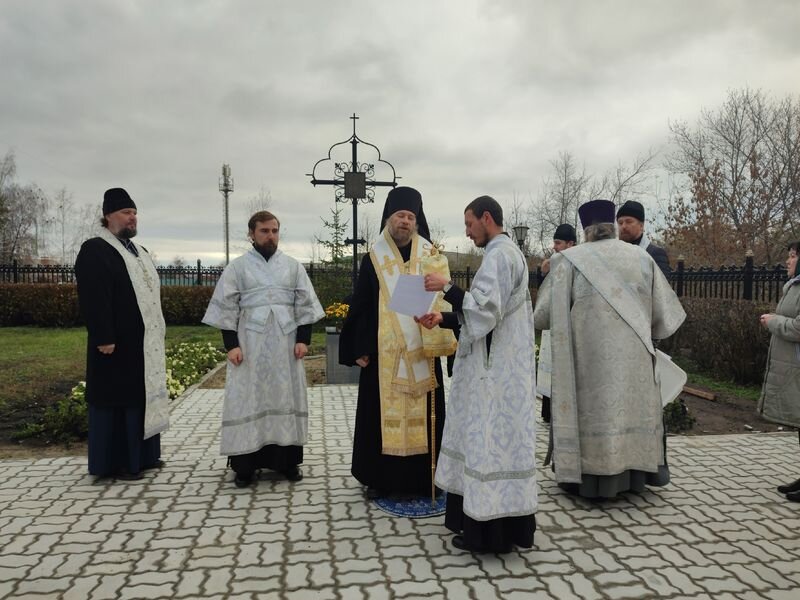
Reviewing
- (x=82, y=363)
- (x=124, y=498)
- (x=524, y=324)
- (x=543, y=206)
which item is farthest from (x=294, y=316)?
(x=543, y=206)

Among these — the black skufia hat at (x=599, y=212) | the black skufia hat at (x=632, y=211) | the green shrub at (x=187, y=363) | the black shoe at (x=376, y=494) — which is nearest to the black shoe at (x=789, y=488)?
the black skufia hat at (x=632, y=211)

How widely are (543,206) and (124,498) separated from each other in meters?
23.1

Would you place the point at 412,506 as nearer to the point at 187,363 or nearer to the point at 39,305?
the point at 187,363

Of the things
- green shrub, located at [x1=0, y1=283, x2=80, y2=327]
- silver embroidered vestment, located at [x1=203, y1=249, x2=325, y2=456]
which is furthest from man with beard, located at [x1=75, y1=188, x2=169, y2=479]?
green shrub, located at [x1=0, y1=283, x2=80, y2=327]

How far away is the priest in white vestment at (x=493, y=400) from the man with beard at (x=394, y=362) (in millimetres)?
592

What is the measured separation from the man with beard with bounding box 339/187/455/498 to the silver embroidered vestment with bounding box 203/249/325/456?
0.61 metres

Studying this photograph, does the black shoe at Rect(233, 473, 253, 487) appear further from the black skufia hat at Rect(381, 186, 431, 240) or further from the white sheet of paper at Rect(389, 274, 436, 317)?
the black skufia hat at Rect(381, 186, 431, 240)

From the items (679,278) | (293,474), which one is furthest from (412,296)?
(679,278)

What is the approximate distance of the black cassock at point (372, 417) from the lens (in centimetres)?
398

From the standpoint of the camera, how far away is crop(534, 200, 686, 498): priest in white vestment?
3.87m

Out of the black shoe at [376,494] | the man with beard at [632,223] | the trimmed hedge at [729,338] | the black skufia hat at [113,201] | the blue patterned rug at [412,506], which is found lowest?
the blue patterned rug at [412,506]

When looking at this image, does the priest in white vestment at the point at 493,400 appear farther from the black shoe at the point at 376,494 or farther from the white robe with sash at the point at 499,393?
the black shoe at the point at 376,494

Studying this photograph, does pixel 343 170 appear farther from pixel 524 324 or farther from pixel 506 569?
pixel 506 569

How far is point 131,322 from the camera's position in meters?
4.55
